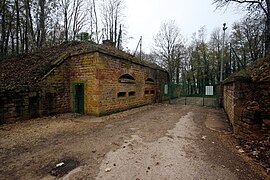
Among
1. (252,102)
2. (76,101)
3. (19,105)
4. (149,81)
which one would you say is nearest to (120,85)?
(76,101)

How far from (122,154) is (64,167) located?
48.7 inches

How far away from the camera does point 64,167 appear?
9.48ft

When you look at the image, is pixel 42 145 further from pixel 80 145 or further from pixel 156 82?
pixel 156 82

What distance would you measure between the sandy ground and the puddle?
0.02 meters

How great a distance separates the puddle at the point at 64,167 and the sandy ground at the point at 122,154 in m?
0.02

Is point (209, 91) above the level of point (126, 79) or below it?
below

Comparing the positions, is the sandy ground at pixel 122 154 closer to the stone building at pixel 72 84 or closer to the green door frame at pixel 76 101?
the stone building at pixel 72 84

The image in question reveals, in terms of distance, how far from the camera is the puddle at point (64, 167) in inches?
106

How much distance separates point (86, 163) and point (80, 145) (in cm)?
107

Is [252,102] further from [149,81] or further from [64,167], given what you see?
[149,81]

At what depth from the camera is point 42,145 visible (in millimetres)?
3996

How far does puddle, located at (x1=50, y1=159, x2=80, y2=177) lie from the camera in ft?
8.80

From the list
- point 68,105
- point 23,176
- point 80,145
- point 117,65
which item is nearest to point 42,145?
point 80,145

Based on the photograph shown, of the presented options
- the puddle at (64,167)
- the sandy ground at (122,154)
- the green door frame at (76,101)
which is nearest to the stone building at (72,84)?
the green door frame at (76,101)
